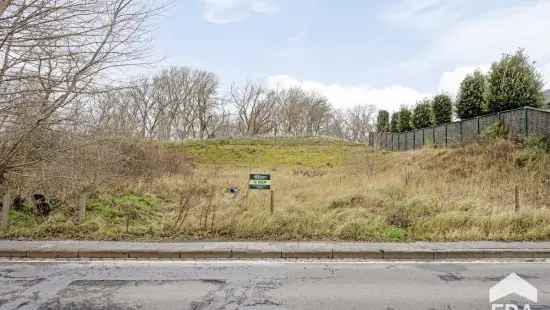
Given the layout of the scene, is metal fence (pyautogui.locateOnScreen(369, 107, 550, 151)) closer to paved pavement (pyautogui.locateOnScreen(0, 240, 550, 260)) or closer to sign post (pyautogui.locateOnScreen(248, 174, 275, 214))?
paved pavement (pyautogui.locateOnScreen(0, 240, 550, 260))

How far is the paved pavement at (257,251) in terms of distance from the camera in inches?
251

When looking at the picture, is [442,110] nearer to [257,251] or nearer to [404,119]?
[404,119]

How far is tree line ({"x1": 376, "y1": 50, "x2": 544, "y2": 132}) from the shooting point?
17547mm

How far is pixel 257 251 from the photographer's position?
654 centimetres

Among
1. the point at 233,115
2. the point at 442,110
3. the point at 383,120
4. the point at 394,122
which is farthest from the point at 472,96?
the point at 233,115

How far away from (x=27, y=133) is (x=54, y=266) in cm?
270

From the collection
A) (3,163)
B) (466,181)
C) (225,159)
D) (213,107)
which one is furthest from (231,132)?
(3,163)

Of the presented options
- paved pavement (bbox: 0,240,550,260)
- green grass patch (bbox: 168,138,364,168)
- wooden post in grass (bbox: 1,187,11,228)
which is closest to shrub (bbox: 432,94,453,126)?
green grass patch (bbox: 168,138,364,168)

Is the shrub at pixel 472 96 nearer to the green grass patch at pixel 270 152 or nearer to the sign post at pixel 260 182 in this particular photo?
the green grass patch at pixel 270 152

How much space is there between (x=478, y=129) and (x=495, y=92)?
7.09ft

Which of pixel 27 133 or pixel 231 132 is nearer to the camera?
pixel 27 133

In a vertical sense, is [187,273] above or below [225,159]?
below

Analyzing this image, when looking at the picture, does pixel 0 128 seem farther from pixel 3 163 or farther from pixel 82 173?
pixel 82 173

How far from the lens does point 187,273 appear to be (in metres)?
5.47
